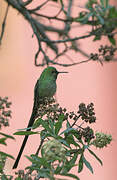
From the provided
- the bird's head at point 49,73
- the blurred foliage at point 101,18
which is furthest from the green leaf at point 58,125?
the blurred foliage at point 101,18

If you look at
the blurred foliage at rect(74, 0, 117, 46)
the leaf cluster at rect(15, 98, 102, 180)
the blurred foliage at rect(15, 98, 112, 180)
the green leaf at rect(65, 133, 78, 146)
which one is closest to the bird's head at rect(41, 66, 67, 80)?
the blurred foliage at rect(74, 0, 117, 46)

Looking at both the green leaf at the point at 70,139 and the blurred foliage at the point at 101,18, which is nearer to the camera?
the green leaf at the point at 70,139

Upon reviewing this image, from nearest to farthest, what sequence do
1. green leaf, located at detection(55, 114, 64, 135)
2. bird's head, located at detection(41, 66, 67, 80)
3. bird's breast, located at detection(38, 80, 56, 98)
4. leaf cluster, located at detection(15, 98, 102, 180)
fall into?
1. leaf cluster, located at detection(15, 98, 102, 180)
2. green leaf, located at detection(55, 114, 64, 135)
3. bird's breast, located at detection(38, 80, 56, 98)
4. bird's head, located at detection(41, 66, 67, 80)

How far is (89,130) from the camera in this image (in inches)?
71.1

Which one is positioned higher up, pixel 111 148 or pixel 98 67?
pixel 98 67

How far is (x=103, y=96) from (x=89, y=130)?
239 inches

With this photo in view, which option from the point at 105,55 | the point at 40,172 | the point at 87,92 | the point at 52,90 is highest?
the point at 87,92

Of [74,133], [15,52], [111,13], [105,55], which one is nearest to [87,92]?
[15,52]

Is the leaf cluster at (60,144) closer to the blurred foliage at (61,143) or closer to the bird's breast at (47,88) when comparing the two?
the blurred foliage at (61,143)

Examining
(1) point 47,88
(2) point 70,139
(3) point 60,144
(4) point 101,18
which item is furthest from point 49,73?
(3) point 60,144

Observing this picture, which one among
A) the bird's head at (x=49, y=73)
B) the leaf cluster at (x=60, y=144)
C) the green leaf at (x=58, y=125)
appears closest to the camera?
the leaf cluster at (x=60, y=144)

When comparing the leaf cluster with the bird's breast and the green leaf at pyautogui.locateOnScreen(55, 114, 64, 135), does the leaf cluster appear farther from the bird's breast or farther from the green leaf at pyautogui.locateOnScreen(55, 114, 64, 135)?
the bird's breast

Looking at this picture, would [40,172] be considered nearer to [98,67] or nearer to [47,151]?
[47,151]

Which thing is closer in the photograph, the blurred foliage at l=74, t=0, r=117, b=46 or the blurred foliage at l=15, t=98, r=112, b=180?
the blurred foliage at l=15, t=98, r=112, b=180
